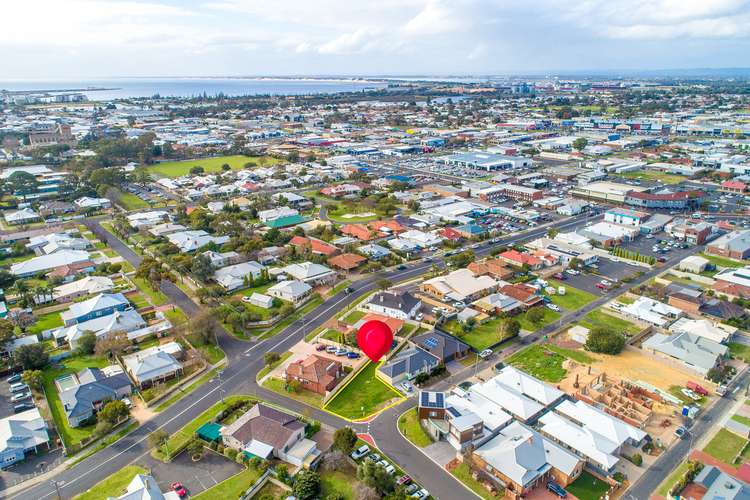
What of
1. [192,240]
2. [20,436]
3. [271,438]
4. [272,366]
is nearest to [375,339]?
[271,438]

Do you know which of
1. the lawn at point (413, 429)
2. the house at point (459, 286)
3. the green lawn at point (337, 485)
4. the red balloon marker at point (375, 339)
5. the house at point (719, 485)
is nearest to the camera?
the house at point (719, 485)

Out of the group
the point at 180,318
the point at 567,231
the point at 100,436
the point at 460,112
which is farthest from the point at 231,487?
the point at 460,112

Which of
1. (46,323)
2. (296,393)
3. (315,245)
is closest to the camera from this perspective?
(296,393)

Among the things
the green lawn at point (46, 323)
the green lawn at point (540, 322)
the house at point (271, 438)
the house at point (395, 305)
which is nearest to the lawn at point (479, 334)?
the green lawn at point (540, 322)

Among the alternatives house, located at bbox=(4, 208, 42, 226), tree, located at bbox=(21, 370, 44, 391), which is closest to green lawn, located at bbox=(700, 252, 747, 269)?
tree, located at bbox=(21, 370, 44, 391)

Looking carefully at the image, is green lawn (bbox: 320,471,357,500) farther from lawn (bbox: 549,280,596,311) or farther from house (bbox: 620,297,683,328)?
house (bbox: 620,297,683,328)

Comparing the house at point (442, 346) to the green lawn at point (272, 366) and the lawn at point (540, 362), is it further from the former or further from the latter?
the green lawn at point (272, 366)

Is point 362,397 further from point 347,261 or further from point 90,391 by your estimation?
point 347,261
